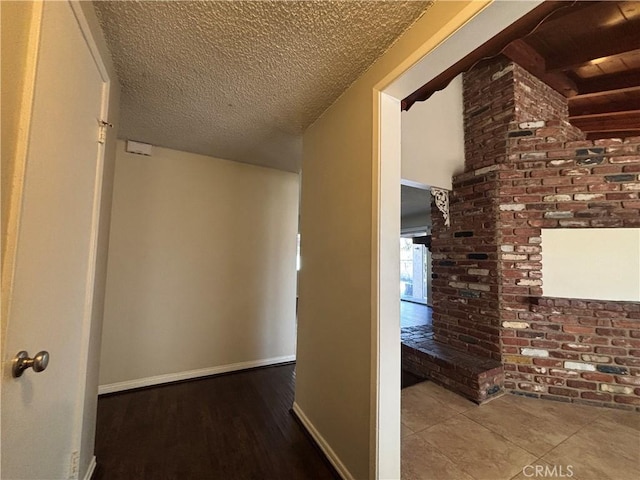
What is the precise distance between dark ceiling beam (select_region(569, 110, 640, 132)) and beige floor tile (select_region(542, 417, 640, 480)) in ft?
10.0

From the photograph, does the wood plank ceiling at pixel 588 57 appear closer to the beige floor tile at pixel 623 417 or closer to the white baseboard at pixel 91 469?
the beige floor tile at pixel 623 417

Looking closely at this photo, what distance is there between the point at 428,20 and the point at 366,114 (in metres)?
0.48

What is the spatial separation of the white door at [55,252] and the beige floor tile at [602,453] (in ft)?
8.71

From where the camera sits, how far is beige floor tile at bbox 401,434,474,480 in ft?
5.30

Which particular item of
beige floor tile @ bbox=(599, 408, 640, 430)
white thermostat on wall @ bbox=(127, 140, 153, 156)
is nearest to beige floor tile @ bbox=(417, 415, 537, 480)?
beige floor tile @ bbox=(599, 408, 640, 430)

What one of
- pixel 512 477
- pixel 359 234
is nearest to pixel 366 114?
pixel 359 234

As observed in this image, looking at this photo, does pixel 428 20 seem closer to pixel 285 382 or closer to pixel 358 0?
pixel 358 0

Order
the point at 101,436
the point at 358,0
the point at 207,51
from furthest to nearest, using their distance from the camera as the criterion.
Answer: the point at 101,436 < the point at 207,51 < the point at 358,0

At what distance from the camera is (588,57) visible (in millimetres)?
2473

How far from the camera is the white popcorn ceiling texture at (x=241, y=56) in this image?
46.7 inches

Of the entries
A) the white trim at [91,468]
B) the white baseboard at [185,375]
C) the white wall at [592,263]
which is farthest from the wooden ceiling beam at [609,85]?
the white trim at [91,468]

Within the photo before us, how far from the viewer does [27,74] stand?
0.76 meters

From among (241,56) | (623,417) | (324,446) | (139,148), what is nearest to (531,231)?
(623,417)

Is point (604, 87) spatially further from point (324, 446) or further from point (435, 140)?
point (324, 446)
